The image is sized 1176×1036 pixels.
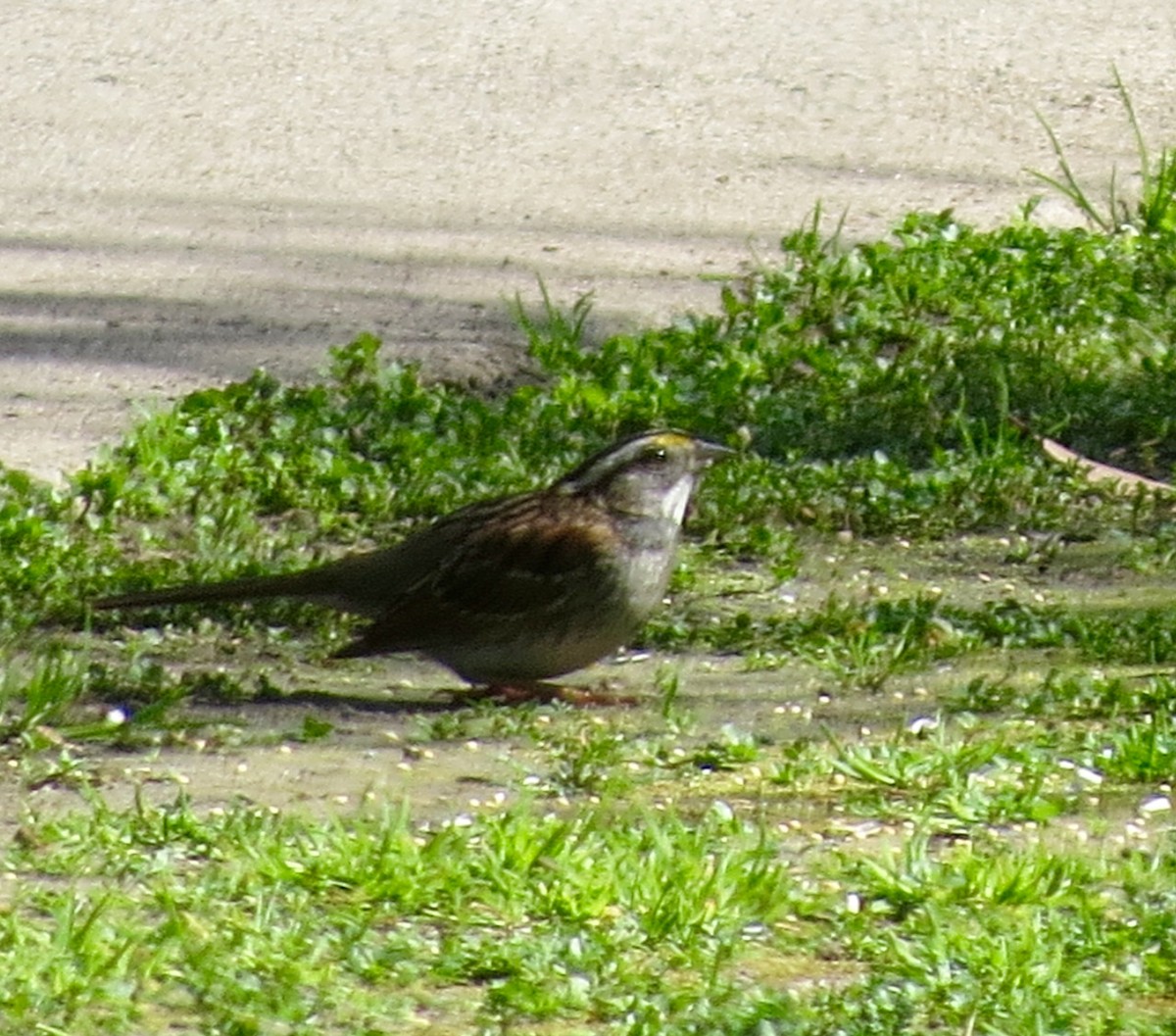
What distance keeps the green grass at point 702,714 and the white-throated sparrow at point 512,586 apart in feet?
0.53

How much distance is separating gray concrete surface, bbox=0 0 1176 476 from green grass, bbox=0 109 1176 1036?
34 centimetres

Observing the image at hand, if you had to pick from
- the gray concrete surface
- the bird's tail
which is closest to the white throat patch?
the bird's tail

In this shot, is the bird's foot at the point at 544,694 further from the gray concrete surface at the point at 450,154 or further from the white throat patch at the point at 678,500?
the gray concrete surface at the point at 450,154

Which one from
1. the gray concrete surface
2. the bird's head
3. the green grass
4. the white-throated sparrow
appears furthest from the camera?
the gray concrete surface

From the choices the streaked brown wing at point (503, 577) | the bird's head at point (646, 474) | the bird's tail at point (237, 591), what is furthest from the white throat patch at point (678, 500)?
the bird's tail at point (237, 591)

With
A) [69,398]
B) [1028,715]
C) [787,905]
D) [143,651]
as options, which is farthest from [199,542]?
[787,905]

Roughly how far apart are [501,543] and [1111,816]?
5.48 ft

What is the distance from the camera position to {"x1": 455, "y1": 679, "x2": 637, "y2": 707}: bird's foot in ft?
19.7

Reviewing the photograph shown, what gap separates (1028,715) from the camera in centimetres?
571

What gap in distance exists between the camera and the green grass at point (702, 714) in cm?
430

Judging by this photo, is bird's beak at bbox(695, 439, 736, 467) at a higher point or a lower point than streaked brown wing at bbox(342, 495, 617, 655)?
higher

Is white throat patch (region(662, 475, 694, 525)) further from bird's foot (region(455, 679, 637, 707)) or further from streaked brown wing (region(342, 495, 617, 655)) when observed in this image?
bird's foot (region(455, 679, 637, 707))

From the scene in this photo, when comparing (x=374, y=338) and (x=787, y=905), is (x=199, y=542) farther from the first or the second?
(x=787, y=905)

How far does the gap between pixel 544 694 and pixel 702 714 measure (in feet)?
1.54
